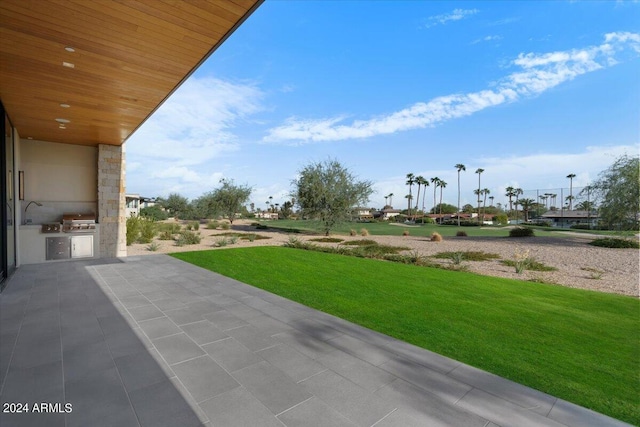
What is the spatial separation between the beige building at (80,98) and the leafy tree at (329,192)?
10.4 meters

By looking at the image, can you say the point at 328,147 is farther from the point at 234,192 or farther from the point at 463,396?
the point at 463,396

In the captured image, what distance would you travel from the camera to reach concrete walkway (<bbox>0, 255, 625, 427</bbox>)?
181 centimetres

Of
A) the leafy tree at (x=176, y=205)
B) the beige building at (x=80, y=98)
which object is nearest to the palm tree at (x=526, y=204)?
the leafy tree at (x=176, y=205)

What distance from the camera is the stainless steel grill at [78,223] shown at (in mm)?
7539

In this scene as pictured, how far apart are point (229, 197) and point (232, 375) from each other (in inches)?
960

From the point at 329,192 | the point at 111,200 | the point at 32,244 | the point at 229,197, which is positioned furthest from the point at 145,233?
the point at 229,197

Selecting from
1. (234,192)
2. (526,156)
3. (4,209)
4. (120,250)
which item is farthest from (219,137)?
(526,156)

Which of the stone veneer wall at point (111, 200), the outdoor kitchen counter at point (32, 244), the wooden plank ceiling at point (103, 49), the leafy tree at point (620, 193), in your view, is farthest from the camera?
the leafy tree at point (620, 193)

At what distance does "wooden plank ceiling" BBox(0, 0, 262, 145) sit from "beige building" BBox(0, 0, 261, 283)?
0.01 metres

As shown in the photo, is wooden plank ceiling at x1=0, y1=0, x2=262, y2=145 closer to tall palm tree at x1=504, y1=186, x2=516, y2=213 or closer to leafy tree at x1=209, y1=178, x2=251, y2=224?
leafy tree at x1=209, y1=178, x2=251, y2=224

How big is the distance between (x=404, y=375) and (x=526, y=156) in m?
23.1

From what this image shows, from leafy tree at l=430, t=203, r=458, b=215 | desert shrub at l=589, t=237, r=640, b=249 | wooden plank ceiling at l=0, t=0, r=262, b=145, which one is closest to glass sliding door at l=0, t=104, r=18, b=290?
wooden plank ceiling at l=0, t=0, r=262, b=145

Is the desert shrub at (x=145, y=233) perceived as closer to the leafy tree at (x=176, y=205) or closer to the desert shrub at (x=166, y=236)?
the desert shrub at (x=166, y=236)

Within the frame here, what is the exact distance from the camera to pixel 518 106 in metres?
12.0
